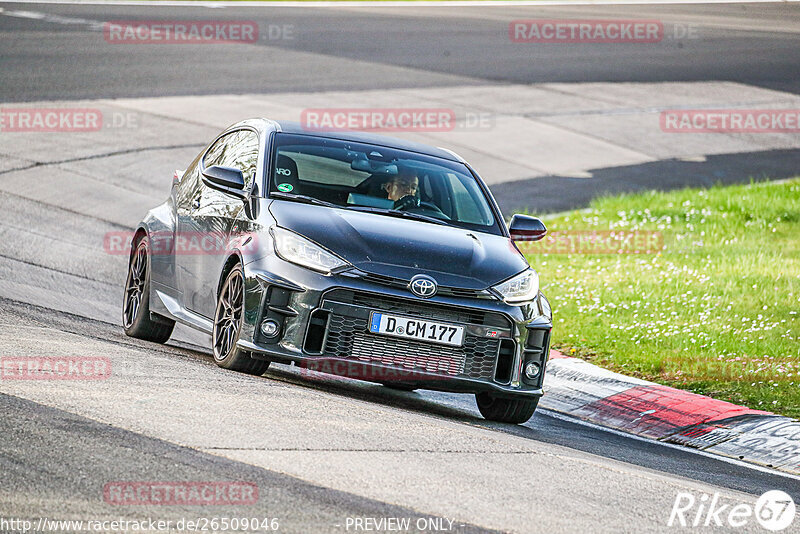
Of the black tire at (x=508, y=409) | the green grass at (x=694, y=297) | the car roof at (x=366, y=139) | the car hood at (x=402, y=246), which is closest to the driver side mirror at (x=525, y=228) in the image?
the car hood at (x=402, y=246)

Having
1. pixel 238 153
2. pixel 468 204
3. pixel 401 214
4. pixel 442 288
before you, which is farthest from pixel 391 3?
pixel 442 288

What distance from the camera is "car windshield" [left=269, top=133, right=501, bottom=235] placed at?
8.56 metres

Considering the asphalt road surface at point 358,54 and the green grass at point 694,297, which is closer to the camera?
the green grass at point 694,297

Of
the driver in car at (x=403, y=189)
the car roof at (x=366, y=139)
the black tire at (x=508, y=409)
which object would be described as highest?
the car roof at (x=366, y=139)

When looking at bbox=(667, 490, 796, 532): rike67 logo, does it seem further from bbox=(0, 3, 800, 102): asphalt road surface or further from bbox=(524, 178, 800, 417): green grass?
bbox=(0, 3, 800, 102): asphalt road surface

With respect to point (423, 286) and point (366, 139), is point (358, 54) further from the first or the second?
point (423, 286)

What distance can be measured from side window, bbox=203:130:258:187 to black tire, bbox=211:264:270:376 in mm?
871

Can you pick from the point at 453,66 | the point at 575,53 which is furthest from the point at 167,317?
the point at 575,53

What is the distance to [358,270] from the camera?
7.57 meters

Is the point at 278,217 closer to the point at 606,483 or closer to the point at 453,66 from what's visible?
the point at 606,483

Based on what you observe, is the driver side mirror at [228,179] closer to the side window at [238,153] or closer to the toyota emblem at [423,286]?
the side window at [238,153]

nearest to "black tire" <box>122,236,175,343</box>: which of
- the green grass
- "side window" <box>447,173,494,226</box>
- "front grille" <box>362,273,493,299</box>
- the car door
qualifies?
the car door

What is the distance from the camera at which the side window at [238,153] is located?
8864 millimetres

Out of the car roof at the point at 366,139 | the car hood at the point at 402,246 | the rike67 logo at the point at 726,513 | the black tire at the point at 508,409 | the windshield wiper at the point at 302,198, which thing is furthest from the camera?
the car roof at the point at 366,139
